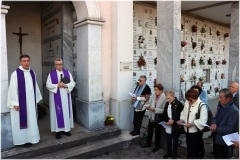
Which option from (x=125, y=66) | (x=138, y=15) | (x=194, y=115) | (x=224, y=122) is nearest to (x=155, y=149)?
(x=194, y=115)

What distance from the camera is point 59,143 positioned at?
406 cm

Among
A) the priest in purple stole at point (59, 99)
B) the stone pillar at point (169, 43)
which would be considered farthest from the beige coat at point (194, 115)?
the priest in purple stole at point (59, 99)

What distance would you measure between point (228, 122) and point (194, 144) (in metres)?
0.73

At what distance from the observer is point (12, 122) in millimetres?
3781

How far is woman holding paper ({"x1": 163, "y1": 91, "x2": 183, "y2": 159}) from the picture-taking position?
148 inches

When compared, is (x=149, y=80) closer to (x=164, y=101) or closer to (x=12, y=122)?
(x=164, y=101)

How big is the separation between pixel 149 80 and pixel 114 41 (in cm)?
281

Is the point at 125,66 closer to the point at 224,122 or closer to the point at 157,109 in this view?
the point at 157,109

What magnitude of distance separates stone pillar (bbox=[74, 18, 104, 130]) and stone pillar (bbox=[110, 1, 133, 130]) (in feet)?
1.13

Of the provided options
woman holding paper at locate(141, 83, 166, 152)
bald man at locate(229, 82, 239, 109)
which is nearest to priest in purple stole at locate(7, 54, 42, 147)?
woman holding paper at locate(141, 83, 166, 152)

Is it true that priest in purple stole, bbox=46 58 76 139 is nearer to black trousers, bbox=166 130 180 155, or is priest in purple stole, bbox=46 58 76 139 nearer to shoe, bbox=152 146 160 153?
shoe, bbox=152 146 160 153

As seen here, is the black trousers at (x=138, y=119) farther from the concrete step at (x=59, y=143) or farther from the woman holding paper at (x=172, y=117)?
the woman holding paper at (x=172, y=117)

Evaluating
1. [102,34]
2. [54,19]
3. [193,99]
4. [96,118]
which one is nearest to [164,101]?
[193,99]

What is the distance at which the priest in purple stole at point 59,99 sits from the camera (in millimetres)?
4312
